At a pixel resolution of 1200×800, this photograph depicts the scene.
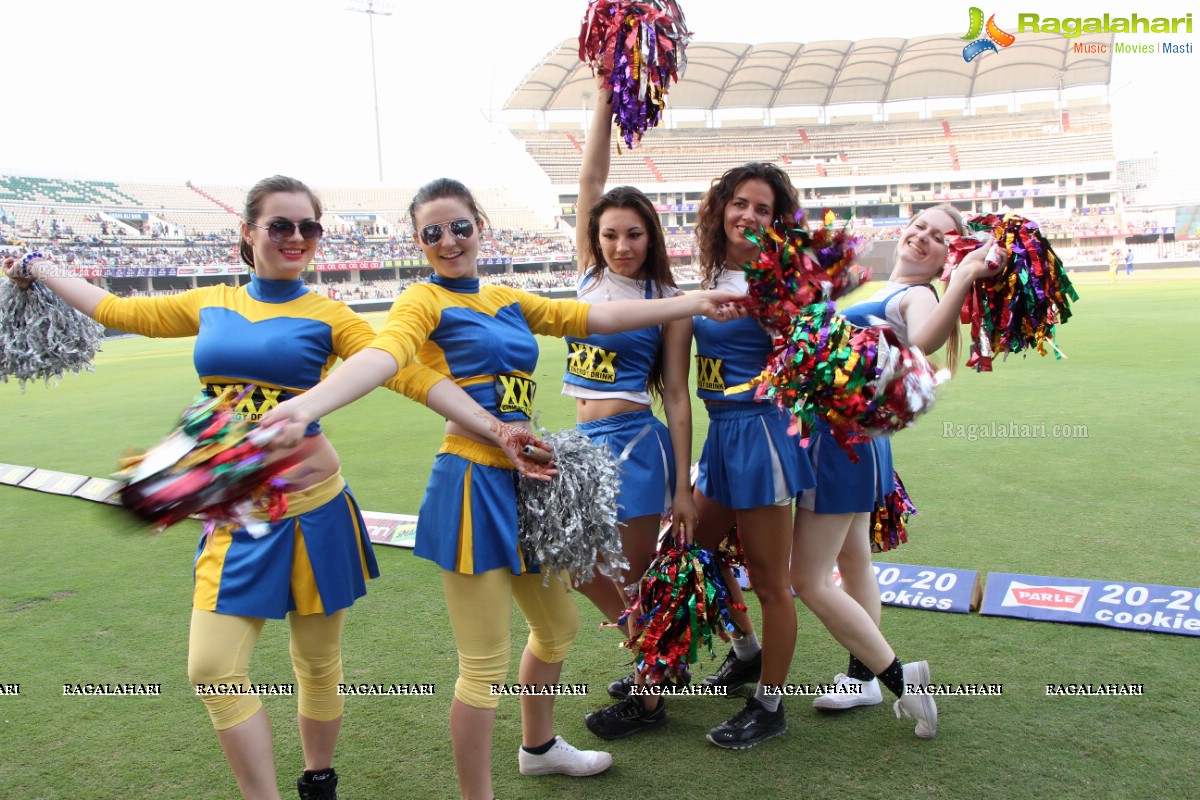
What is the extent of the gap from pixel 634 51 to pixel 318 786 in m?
2.57

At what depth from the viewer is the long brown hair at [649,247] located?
3010 millimetres

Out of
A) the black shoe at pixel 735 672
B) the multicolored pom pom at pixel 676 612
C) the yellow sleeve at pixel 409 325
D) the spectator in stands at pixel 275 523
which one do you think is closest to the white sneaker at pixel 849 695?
the black shoe at pixel 735 672

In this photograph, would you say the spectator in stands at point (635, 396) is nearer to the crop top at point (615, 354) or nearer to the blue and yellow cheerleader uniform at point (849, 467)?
A: the crop top at point (615, 354)

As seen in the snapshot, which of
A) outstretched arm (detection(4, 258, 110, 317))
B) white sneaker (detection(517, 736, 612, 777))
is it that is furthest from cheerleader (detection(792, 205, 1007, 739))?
outstretched arm (detection(4, 258, 110, 317))

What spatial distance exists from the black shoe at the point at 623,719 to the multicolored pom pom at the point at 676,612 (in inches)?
8.2

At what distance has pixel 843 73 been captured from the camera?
59.7m

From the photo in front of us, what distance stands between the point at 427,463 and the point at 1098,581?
496 centimetres

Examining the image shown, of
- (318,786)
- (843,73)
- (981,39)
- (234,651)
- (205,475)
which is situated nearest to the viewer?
(205,475)

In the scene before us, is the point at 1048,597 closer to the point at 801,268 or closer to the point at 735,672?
the point at 735,672

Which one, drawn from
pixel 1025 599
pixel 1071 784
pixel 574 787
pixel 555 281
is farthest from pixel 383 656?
pixel 555 281

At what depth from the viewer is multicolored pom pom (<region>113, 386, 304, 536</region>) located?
6.23 ft

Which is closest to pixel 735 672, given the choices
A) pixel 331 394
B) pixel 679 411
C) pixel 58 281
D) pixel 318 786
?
pixel 679 411

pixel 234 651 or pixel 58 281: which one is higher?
pixel 58 281

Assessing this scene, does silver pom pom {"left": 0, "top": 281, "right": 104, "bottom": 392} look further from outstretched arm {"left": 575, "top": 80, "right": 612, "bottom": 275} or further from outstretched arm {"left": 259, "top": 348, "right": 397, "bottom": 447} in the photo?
outstretched arm {"left": 575, "top": 80, "right": 612, "bottom": 275}
